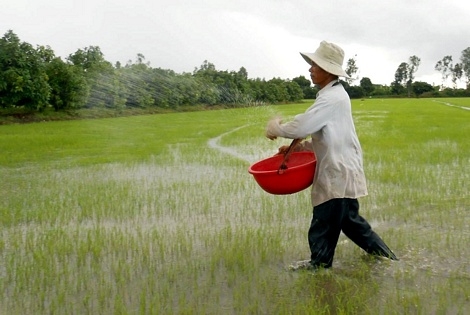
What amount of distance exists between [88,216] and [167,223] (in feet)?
2.86

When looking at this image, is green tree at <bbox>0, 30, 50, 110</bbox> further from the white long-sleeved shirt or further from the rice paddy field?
the white long-sleeved shirt

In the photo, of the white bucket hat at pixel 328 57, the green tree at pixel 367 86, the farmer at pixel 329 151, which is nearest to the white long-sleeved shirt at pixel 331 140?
the farmer at pixel 329 151

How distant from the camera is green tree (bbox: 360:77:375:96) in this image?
6996 centimetres

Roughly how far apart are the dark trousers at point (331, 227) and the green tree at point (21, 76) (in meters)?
19.4

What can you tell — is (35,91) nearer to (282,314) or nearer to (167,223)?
(167,223)

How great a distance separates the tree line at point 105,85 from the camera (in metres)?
21.2

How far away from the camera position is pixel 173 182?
734cm

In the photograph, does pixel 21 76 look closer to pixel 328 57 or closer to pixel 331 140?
pixel 328 57

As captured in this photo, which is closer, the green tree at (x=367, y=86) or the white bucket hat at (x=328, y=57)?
the white bucket hat at (x=328, y=57)

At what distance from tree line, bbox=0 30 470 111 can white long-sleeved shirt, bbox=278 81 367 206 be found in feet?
63.9

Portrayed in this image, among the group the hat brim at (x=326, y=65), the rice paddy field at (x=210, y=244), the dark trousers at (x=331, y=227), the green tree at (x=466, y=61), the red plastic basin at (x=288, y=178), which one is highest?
the green tree at (x=466, y=61)

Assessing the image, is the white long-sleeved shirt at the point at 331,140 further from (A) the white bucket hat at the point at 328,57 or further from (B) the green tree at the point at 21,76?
(B) the green tree at the point at 21,76

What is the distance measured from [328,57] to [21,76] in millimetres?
19695

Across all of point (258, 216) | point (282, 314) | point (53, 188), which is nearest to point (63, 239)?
point (258, 216)
